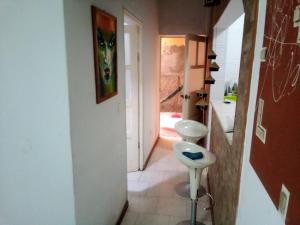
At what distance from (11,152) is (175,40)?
5.37 metres

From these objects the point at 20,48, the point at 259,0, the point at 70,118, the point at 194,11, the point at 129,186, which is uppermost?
the point at 194,11

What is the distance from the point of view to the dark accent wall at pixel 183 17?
13.5 feet

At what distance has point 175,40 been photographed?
6.24 meters

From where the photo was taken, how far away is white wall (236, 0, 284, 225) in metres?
0.91

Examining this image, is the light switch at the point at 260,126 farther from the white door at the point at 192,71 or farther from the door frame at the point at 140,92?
the white door at the point at 192,71

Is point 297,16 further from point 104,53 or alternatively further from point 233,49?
point 233,49

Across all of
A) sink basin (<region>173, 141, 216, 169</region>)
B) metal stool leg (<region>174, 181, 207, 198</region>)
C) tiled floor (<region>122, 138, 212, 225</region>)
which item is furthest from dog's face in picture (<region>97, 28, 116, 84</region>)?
metal stool leg (<region>174, 181, 207, 198</region>)

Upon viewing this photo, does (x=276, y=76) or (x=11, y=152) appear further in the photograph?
(x=11, y=152)

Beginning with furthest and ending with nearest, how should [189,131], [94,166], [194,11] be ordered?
[194,11]
[189,131]
[94,166]

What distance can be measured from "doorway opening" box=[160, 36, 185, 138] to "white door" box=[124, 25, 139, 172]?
276cm

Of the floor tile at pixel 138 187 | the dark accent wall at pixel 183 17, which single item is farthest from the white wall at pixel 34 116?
the dark accent wall at pixel 183 17

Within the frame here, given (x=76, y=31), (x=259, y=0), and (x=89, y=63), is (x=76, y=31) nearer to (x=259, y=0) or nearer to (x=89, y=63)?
(x=89, y=63)

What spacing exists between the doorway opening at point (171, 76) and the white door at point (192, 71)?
2113 millimetres

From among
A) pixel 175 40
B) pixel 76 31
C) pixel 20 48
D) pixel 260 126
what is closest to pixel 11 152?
pixel 20 48
